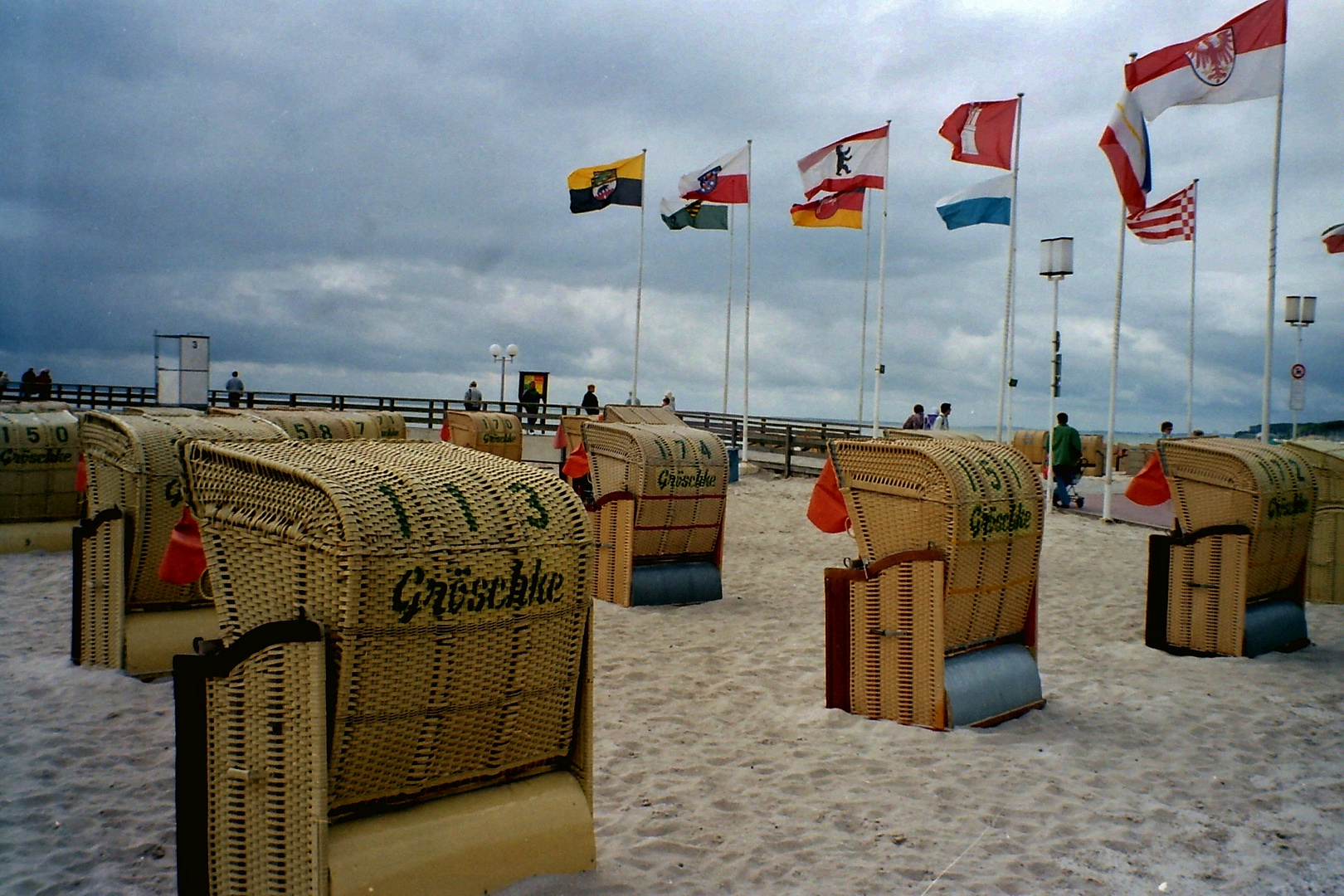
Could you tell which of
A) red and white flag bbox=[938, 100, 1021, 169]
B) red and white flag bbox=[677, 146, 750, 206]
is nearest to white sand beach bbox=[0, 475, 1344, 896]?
red and white flag bbox=[938, 100, 1021, 169]

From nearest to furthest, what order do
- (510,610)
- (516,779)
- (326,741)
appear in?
1. (326,741)
2. (510,610)
3. (516,779)

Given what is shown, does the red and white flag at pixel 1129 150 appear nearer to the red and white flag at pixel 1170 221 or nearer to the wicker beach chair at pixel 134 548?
the red and white flag at pixel 1170 221

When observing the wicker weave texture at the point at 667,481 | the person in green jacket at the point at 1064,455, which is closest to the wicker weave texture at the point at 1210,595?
the wicker weave texture at the point at 667,481

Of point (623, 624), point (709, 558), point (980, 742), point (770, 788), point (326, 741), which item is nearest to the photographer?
point (326, 741)

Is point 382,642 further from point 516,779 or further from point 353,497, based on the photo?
point 516,779

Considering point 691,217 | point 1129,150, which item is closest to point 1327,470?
point 1129,150

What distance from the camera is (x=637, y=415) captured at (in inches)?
501

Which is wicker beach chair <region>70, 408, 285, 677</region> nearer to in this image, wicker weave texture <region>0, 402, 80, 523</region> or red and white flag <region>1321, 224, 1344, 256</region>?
wicker weave texture <region>0, 402, 80, 523</region>

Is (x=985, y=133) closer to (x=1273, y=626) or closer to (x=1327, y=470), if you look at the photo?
(x=1327, y=470)

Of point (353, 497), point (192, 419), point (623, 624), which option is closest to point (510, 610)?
point (353, 497)

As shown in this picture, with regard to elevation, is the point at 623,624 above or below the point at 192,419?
below

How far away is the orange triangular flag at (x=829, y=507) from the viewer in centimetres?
582

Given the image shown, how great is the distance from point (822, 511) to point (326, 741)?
3.79 meters

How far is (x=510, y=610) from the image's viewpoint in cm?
284
